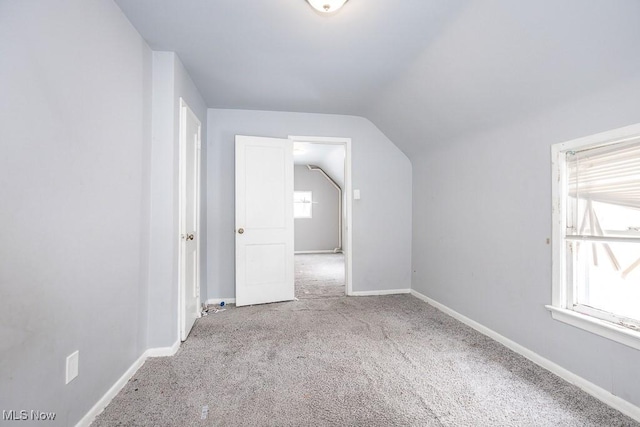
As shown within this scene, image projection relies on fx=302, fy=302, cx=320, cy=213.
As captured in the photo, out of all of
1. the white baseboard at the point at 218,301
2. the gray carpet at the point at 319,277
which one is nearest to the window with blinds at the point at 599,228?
the gray carpet at the point at 319,277

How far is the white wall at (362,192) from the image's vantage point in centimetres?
357

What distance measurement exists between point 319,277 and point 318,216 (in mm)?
3461

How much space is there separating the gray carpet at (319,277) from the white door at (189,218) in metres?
1.39

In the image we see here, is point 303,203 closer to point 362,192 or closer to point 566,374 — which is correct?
point 362,192

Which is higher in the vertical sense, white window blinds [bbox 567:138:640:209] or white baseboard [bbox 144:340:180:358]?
white window blinds [bbox 567:138:640:209]

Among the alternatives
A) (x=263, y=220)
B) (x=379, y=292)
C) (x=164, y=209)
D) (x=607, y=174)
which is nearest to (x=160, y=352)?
(x=164, y=209)

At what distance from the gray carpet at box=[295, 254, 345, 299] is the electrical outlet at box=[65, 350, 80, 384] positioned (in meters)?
2.51

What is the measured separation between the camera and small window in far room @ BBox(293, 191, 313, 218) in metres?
8.22

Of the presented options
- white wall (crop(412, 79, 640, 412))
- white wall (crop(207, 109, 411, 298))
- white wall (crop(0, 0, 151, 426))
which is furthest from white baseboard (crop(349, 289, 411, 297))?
white wall (crop(0, 0, 151, 426))

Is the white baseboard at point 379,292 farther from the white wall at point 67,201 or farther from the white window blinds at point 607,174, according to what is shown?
the white wall at point 67,201

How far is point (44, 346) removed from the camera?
48.8 inches
